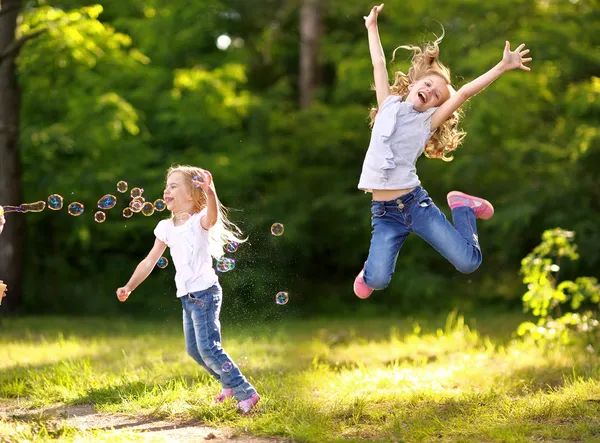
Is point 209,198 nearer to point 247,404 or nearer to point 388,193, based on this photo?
point 388,193

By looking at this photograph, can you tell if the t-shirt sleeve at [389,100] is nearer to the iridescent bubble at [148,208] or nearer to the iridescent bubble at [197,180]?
the iridescent bubble at [197,180]

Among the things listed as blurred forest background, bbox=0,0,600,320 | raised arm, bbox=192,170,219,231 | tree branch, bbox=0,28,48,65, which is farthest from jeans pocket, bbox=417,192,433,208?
tree branch, bbox=0,28,48,65

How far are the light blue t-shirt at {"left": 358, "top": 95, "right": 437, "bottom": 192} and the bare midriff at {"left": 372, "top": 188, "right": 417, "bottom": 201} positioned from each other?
0.22 feet

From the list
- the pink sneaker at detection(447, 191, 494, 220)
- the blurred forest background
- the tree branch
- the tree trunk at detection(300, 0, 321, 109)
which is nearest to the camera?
the pink sneaker at detection(447, 191, 494, 220)

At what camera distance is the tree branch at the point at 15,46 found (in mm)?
10789

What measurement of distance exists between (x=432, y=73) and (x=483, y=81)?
18.7 inches

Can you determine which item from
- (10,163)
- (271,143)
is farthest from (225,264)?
(271,143)

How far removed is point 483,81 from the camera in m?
4.66

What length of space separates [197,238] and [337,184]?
10.1 m

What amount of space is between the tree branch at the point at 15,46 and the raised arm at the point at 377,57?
6.92 metres

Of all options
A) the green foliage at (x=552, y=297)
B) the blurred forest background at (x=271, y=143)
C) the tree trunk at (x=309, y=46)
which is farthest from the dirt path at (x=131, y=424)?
the tree trunk at (x=309, y=46)

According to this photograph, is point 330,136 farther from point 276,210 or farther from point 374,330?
point 374,330

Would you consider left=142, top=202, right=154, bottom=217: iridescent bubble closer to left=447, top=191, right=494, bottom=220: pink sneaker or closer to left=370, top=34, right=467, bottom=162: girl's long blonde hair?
left=370, top=34, right=467, bottom=162: girl's long blonde hair

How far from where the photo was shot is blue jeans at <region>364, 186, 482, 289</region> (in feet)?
16.1
